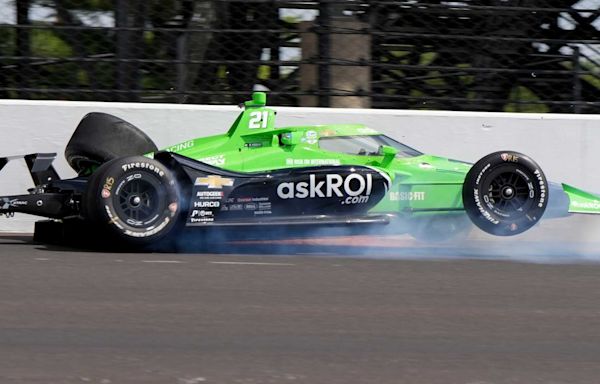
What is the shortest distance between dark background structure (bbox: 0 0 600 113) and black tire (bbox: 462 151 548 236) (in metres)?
2.28

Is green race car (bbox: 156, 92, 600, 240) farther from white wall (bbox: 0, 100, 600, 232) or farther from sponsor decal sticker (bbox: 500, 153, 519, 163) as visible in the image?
white wall (bbox: 0, 100, 600, 232)

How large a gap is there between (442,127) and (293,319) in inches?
187

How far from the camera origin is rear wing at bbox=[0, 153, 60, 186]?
28.4 ft

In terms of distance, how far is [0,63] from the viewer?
10250mm

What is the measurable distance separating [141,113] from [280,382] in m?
5.75

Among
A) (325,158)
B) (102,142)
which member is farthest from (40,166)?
(325,158)

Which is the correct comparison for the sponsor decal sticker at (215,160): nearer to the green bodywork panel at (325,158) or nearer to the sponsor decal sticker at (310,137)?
the green bodywork panel at (325,158)

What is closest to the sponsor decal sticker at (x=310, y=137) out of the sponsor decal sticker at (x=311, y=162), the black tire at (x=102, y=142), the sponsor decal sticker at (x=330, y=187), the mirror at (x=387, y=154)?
the sponsor decal sticker at (x=311, y=162)

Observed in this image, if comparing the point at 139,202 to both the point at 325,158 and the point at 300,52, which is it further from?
the point at 300,52

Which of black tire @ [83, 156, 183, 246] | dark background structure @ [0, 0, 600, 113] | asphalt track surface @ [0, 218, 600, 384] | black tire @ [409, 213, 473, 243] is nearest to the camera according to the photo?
asphalt track surface @ [0, 218, 600, 384]

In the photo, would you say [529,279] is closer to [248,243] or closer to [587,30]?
[248,243]

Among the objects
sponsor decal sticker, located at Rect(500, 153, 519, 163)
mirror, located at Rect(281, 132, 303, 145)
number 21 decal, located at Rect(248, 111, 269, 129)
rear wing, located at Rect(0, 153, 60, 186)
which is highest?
number 21 decal, located at Rect(248, 111, 269, 129)

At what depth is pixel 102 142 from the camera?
8711 millimetres

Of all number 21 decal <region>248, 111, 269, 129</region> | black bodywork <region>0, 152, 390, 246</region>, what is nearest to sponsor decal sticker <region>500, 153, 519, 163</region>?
black bodywork <region>0, 152, 390, 246</region>
